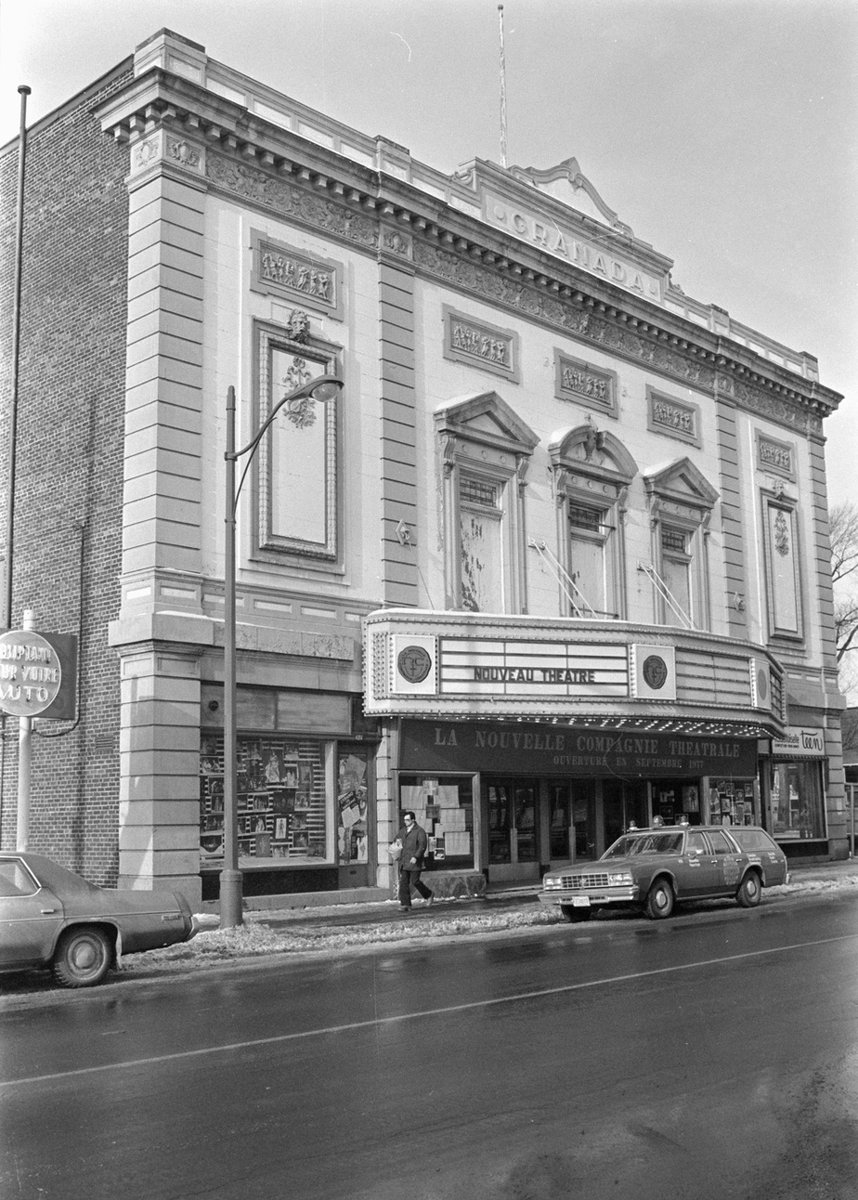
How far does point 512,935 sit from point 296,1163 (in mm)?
12491

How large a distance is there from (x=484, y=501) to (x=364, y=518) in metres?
3.73

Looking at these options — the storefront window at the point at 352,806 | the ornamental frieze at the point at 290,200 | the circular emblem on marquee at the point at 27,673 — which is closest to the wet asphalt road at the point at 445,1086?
the circular emblem on marquee at the point at 27,673

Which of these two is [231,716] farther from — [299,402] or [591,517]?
[591,517]

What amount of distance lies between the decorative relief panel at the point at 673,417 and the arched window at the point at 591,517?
2170mm

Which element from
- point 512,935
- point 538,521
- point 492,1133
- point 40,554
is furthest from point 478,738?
point 492,1133

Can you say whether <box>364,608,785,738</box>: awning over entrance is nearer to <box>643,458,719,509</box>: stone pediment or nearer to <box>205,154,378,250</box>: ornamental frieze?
<box>643,458,719,509</box>: stone pediment

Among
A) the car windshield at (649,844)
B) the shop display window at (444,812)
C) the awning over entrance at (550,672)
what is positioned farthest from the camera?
the shop display window at (444,812)

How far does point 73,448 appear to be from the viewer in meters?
22.8

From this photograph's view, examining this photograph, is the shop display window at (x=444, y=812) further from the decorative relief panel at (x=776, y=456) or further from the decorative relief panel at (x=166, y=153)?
the decorative relief panel at (x=776, y=456)

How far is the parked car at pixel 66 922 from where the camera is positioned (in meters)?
12.8

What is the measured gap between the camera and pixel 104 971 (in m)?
13.5

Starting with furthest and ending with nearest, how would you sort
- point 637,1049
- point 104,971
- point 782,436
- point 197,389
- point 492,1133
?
point 782,436, point 197,389, point 104,971, point 637,1049, point 492,1133

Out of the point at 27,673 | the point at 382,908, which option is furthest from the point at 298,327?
the point at 382,908

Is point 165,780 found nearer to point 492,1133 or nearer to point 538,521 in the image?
point 538,521
